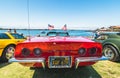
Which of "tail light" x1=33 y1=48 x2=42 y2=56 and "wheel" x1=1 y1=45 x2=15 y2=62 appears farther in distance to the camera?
"wheel" x1=1 y1=45 x2=15 y2=62

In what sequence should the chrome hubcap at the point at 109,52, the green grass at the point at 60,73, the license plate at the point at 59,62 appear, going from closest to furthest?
the license plate at the point at 59,62 → the green grass at the point at 60,73 → the chrome hubcap at the point at 109,52

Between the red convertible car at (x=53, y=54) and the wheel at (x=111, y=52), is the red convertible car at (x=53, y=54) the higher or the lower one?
the higher one

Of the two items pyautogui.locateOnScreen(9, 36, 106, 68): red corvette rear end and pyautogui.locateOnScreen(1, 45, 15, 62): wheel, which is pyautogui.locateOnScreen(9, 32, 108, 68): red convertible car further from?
pyautogui.locateOnScreen(1, 45, 15, 62): wheel

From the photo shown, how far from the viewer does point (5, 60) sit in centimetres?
668

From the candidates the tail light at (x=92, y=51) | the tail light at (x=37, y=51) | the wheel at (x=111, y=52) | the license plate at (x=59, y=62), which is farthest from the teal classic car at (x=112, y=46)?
the tail light at (x=37, y=51)

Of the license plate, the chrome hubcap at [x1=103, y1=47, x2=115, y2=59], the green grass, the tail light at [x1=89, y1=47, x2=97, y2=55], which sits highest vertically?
the tail light at [x1=89, y1=47, x2=97, y2=55]

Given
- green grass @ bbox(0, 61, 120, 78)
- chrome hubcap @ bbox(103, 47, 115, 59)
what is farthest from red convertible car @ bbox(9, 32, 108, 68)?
chrome hubcap @ bbox(103, 47, 115, 59)

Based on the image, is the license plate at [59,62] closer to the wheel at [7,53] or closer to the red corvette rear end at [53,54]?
the red corvette rear end at [53,54]

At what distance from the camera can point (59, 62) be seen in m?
3.68

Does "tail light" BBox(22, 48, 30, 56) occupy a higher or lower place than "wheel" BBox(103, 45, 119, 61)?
higher

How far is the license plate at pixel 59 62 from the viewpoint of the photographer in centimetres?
366

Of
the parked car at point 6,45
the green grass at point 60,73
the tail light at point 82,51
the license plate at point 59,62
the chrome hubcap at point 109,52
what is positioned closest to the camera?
the license plate at point 59,62

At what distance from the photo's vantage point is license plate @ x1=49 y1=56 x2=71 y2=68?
3.66 m

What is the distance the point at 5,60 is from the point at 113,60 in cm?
431
